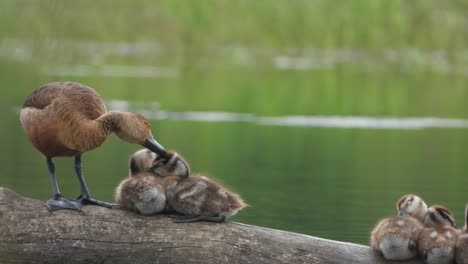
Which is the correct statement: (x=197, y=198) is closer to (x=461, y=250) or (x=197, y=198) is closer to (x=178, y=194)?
(x=178, y=194)

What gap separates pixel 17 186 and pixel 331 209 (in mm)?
2729

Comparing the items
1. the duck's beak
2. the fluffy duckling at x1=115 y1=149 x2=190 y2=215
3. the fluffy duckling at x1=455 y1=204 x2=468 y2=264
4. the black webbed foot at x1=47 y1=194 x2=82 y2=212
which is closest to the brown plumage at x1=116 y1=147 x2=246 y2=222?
the fluffy duckling at x1=115 y1=149 x2=190 y2=215

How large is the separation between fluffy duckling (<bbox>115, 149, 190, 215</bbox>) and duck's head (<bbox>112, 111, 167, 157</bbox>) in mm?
139

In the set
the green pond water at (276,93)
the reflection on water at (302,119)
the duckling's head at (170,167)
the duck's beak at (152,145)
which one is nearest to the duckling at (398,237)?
the duckling's head at (170,167)

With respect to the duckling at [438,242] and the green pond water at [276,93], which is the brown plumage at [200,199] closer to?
the duckling at [438,242]

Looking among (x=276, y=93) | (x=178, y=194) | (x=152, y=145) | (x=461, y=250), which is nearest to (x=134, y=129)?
(x=152, y=145)

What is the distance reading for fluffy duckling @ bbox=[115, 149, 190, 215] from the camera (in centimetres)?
724

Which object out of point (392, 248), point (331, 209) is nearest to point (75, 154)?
point (392, 248)

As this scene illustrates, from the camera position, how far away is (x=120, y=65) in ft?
92.8

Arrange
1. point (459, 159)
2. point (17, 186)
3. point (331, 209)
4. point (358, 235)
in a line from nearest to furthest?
point (358, 235) → point (331, 209) → point (17, 186) → point (459, 159)

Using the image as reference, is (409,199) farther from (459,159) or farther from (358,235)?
(459,159)

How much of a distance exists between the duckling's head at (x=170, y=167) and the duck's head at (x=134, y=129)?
117mm

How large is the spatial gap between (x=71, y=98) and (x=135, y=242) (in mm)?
846

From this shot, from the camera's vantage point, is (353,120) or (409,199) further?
(353,120)
